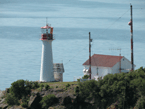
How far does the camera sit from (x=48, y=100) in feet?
104

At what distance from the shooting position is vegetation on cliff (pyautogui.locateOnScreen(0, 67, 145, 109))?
99.1 ft

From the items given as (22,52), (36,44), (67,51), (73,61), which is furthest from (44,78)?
(36,44)

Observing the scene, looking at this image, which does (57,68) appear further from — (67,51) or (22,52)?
(22,52)

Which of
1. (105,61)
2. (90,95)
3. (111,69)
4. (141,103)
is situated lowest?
(141,103)

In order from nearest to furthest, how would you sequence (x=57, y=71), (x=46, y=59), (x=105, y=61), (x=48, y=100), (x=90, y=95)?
(x=90, y=95) → (x=48, y=100) → (x=46, y=59) → (x=105, y=61) → (x=57, y=71)

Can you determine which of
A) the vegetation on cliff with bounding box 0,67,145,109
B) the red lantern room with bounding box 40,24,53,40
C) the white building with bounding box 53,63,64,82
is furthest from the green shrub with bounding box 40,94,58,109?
the white building with bounding box 53,63,64,82

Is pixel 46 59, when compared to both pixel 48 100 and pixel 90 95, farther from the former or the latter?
pixel 90 95

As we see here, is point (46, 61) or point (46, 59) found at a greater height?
point (46, 59)

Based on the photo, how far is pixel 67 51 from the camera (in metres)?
86.1

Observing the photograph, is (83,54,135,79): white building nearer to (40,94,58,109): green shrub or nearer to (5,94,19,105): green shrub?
(40,94,58,109): green shrub

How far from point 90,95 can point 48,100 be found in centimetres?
435

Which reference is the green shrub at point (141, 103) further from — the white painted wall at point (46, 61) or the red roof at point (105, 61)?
the white painted wall at point (46, 61)

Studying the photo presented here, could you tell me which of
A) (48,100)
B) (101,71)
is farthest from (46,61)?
(48,100)

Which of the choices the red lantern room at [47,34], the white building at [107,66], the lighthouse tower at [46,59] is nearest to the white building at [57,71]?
the lighthouse tower at [46,59]
